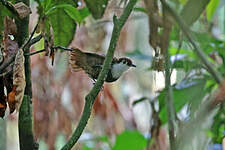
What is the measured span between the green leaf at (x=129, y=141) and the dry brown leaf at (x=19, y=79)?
33.4 inches

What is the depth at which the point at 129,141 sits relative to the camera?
1.35 m

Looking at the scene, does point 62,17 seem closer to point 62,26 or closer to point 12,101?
point 62,26

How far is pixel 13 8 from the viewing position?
535mm

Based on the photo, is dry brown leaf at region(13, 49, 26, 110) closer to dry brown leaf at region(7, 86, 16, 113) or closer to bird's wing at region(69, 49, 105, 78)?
dry brown leaf at region(7, 86, 16, 113)

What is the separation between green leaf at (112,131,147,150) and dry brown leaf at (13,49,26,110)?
2.78 ft

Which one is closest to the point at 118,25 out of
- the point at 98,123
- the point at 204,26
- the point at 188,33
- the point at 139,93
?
the point at 188,33

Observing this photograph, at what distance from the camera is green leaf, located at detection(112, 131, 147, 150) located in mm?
1329

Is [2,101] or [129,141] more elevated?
[2,101]

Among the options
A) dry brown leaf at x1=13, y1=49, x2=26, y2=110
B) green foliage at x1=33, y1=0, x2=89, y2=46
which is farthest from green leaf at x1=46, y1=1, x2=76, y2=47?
dry brown leaf at x1=13, y1=49, x2=26, y2=110

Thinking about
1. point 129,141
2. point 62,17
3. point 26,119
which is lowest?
point 129,141

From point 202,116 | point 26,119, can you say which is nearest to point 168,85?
point 26,119

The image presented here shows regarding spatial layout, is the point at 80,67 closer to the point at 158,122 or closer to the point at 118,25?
the point at 118,25

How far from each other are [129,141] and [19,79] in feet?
2.93

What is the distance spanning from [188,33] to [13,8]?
0.69 ft
